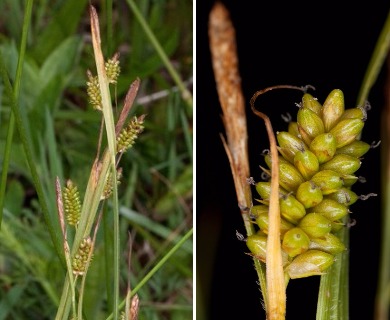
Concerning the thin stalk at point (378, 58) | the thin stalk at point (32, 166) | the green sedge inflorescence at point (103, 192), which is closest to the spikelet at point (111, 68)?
the green sedge inflorescence at point (103, 192)

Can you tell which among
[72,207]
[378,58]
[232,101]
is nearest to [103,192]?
[72,207]

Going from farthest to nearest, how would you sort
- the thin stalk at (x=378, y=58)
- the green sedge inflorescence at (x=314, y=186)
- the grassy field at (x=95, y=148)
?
the grassy field at (x=95, y=148), the thin stalk at (x=378, y=58), the green sedge inflorescence at (x=314, y=186)

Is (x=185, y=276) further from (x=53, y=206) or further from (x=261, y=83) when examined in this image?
(x=261, y=83)

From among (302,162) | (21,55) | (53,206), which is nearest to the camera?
(302,162)

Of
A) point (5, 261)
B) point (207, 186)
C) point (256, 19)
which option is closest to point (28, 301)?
point (5, 261)

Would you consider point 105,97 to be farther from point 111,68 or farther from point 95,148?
point 95,148

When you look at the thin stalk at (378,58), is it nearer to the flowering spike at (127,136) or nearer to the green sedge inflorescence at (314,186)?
the green sedge inflorescence at (314,186)
